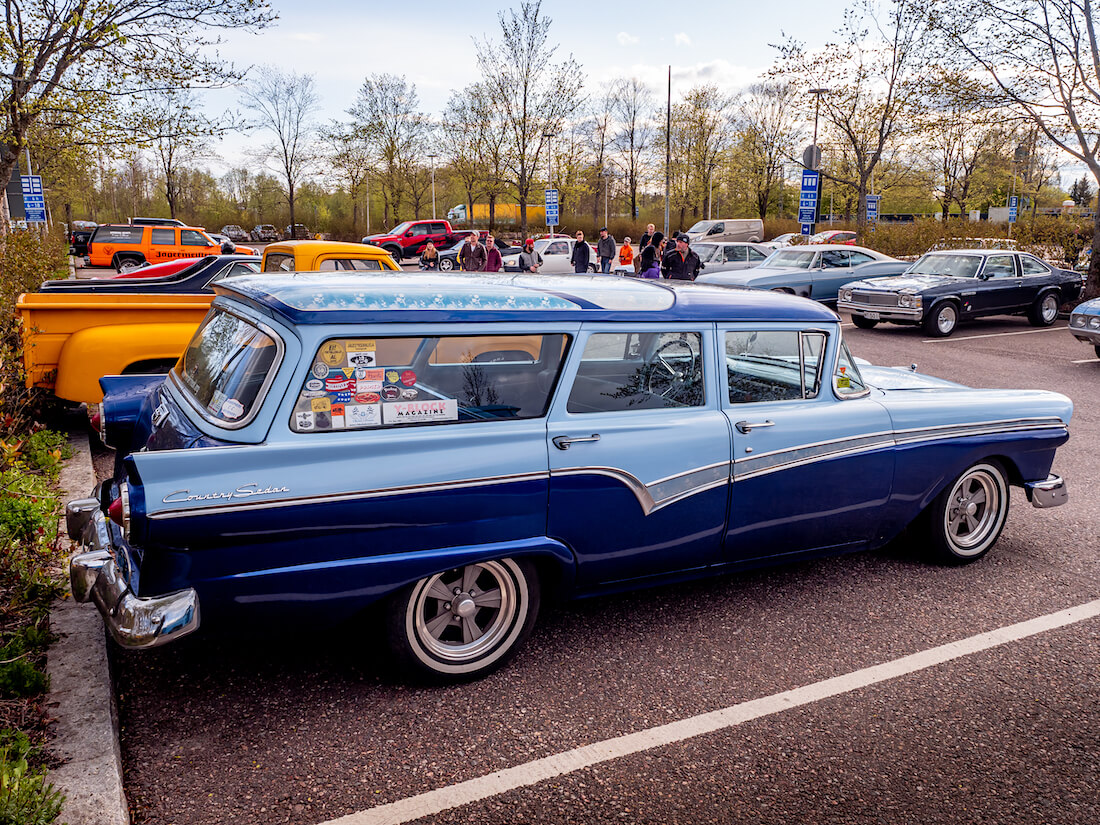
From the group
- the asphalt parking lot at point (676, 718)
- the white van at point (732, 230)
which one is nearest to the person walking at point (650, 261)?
the asphalt parking lot at point (676, 718)

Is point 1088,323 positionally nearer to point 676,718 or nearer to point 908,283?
point 908,283

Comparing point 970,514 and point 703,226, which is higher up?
point 703,226

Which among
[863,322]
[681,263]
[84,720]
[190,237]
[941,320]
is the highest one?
[190,237]

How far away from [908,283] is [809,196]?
3662 millimetres

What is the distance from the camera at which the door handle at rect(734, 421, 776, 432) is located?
3.84m

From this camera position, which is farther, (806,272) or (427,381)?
(806,272)

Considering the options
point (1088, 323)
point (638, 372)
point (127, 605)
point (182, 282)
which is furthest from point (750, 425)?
point (1088, 323)

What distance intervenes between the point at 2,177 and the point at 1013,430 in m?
15.0

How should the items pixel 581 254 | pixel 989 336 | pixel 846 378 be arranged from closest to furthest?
pixel 846 378
pixel 989 336
pixel 581 254

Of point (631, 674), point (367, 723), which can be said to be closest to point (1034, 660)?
point (631, 674)

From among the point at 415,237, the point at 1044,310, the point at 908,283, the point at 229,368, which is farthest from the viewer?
the point at 415,237

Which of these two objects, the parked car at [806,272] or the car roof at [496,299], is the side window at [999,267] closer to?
the parked car at [806,272]

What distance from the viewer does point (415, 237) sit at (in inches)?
1508

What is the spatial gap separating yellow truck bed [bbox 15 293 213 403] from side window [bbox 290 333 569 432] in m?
4.33
